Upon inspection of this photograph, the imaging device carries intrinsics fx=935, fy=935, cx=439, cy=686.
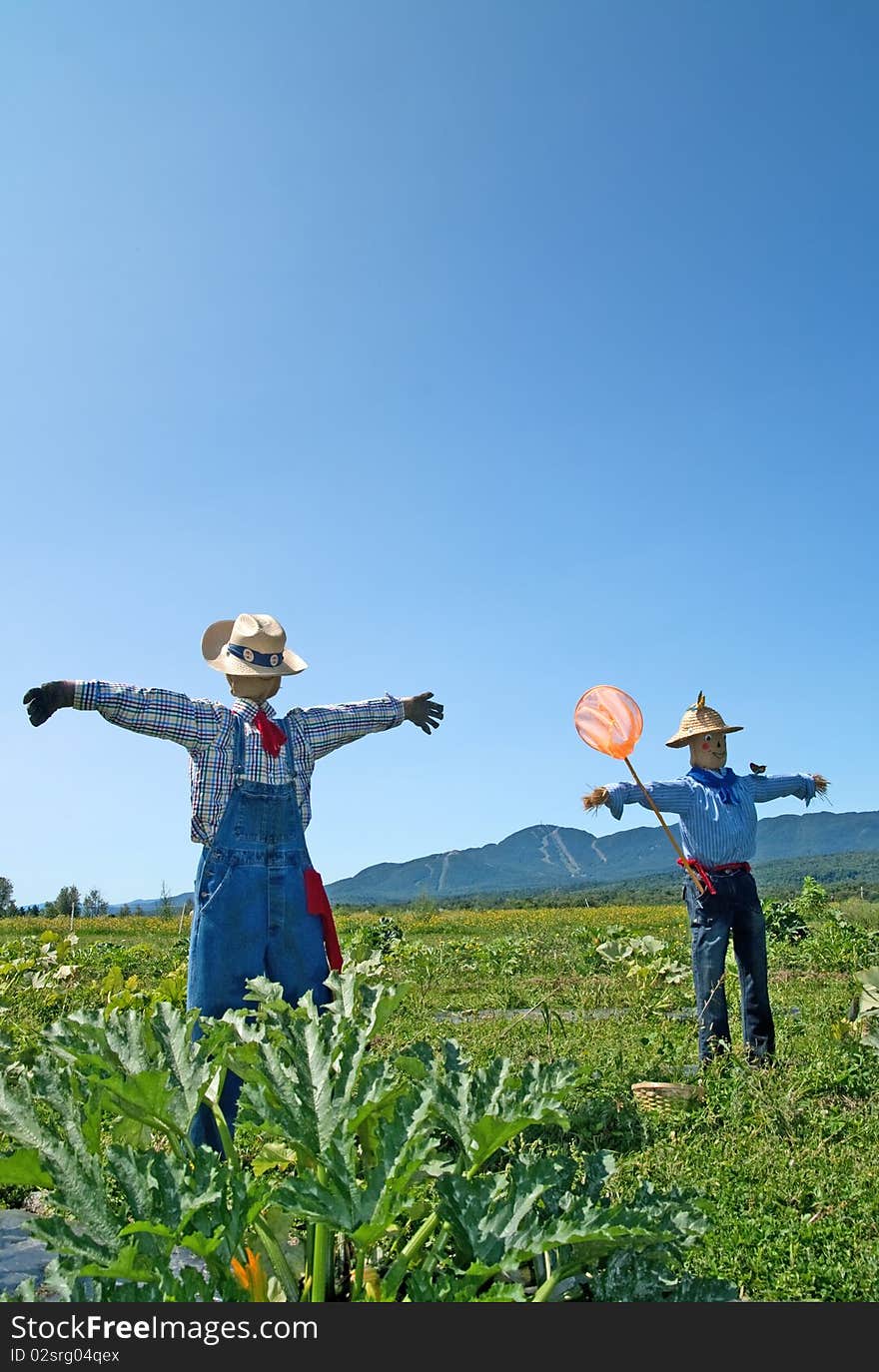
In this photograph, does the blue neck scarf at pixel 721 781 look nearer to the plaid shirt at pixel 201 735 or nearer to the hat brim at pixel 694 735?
the hat brim at pixel 694 735

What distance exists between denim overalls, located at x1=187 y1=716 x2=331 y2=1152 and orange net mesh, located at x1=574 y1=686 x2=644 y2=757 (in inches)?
90.8

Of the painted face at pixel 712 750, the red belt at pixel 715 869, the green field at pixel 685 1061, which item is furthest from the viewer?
the painted face at pixel 712 750

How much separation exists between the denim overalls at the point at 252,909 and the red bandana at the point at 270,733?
9 cm

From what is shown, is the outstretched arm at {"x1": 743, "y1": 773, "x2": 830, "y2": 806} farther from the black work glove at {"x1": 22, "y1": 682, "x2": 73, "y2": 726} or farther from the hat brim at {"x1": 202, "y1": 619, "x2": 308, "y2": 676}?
the black work glove at {"x1": 22, "y1": 682, "x2": 73, "y2": 726}

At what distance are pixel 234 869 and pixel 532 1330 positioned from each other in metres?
2.35

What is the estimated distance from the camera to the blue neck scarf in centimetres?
541

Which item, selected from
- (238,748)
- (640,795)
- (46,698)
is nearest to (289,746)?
(238,748)

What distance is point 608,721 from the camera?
18.9 ft

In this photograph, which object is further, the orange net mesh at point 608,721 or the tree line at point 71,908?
the tree line at point 71,908

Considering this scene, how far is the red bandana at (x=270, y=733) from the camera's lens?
4.10 meters

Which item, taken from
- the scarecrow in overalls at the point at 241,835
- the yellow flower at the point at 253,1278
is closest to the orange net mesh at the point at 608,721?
the scarecrow in overalls at the point at 241,835

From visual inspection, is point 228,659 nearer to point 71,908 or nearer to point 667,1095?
point 667,1095

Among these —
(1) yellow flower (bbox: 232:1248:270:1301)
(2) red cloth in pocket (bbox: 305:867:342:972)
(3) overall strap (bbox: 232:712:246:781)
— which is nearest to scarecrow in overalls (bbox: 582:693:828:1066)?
(2) red cloth in pocket (bbox: 305:867:342:972)

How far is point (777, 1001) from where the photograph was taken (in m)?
7.36
